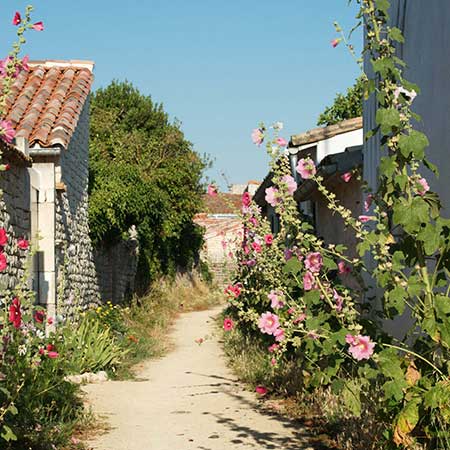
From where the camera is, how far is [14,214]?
988cm

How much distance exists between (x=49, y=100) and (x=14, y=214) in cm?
412

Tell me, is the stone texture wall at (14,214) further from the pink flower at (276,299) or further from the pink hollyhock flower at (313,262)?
the pink hollyhock flower at (313,262)

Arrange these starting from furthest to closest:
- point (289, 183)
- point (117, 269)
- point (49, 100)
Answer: point (117, 269), point (49, 100), point (289, 183)

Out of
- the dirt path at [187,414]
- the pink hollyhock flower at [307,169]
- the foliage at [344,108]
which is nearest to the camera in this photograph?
the pink hollyhock flower at [307,169]

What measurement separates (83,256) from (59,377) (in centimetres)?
691

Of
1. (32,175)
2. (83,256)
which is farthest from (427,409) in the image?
(83,256)

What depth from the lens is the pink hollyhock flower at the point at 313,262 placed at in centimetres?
543

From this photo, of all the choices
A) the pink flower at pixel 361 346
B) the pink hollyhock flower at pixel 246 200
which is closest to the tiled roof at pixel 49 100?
the pink hollyhock flower at pixel 246 200

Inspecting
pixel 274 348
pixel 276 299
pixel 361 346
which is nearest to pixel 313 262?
pixel 276 299

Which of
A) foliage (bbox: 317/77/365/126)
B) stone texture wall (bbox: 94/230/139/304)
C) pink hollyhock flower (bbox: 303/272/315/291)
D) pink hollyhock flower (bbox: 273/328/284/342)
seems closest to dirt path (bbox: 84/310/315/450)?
pink hollyhock flower (bbox: 273/328/284/342)

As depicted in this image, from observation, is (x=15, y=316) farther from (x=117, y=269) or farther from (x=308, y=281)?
(x=117, y=269)

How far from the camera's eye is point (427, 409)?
14.8 feet

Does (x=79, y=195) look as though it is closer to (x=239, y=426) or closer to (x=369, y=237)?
(x=239, y=426)

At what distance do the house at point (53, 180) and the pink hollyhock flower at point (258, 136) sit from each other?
3.99m
